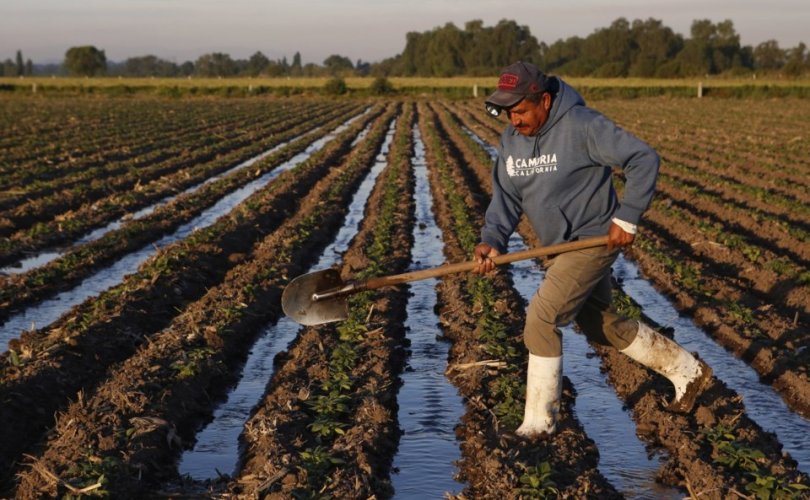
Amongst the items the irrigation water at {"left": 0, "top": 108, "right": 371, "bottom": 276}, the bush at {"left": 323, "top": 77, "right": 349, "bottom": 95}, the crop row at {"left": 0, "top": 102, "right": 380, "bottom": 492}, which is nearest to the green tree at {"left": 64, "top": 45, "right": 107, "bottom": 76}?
the bush at {"left": 323, "top": 77, "right": 349, "bottom": 95}

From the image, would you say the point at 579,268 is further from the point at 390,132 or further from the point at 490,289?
the point at 390,132

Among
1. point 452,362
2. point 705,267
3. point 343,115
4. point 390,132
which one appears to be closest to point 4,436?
point 452,362

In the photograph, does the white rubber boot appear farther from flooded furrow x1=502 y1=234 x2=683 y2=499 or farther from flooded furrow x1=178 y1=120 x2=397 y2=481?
flooded furrow x1=178 y1=120 x2=397 y2=481

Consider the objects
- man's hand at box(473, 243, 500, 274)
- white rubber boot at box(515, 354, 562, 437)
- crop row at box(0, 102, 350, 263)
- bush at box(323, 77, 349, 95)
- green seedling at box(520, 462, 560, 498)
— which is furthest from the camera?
bush at box(323, 77, 349, 95)

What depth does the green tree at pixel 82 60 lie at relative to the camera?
116312 millimetres

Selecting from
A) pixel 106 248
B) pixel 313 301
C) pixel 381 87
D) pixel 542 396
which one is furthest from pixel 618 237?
pixel 381 87

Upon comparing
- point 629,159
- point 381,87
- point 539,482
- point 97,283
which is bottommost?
point 97,283

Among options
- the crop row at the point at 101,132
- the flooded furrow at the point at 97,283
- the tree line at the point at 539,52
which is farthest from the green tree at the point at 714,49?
the flooded furrow at the point at 97,283

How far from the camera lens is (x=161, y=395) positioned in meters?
6.23

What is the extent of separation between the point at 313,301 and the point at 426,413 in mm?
1038

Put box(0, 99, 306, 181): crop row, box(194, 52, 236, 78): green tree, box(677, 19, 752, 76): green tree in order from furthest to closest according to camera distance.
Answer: box(194, 52, 236, 78): green tree → box(677, 19, 752, 76): green tree → box(0, 99, 306, 181): crop row

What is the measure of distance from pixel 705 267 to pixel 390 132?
23460 mm

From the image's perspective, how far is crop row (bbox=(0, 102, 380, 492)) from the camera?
613cm

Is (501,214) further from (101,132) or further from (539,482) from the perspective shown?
(101,132)
